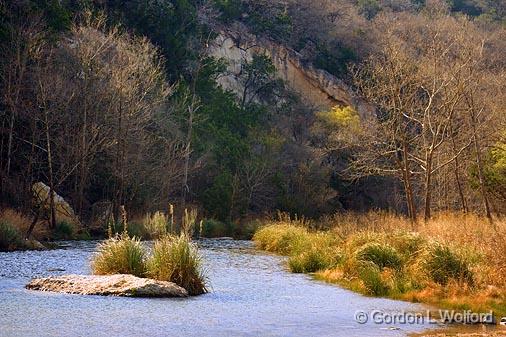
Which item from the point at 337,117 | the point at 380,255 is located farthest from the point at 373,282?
the point at 337,117

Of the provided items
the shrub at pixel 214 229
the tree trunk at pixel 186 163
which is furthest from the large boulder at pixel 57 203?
the tree trunk at pixel 186 163

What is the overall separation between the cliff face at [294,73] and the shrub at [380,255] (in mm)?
55554

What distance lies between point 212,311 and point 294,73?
224 feet

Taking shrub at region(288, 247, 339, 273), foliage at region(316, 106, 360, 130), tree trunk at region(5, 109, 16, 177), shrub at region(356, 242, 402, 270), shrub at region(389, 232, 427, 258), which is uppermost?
foliage at region(316, 106, 360, 130)

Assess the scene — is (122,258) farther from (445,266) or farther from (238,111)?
(238,111)

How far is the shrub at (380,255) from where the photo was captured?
20.4 m

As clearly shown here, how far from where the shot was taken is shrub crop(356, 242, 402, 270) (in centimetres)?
2040

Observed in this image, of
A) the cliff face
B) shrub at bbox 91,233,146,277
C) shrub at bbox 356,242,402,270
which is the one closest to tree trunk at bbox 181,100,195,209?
the cliff face

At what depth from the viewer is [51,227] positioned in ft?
129

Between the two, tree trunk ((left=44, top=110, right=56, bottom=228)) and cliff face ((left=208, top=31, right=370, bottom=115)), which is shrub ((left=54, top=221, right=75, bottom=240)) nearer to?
tree trunk ((left=44, top=110, right=56, bottom=228))

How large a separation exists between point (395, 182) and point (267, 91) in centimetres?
1756

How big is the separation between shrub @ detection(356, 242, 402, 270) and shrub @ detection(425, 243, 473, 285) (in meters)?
2.17

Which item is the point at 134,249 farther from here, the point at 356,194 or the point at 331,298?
the point at 356,194

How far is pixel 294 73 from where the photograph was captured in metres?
82.1
